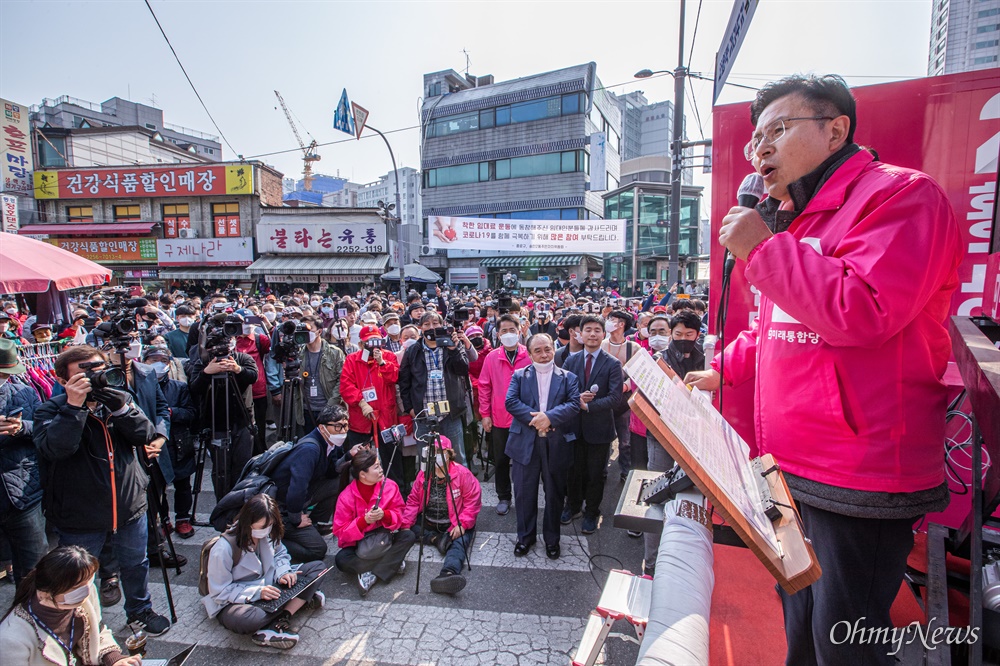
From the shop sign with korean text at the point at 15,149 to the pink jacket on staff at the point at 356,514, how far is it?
1366 inches

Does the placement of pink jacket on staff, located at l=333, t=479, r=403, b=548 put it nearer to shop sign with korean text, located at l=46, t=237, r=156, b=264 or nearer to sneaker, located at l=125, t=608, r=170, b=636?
sneaker, located at l=125, t=608, r=170, b=636

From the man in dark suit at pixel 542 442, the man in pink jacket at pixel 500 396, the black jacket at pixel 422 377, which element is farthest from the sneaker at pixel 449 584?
the black jacket at pixel 422 377

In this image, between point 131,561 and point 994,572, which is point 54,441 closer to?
point 131,561

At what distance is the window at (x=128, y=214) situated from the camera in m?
30.2

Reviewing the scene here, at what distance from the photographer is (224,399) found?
4.98 meters

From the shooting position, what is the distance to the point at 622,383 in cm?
485

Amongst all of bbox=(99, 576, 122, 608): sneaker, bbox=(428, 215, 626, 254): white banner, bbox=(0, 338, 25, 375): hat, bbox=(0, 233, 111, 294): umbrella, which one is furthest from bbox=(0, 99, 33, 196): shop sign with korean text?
bbox=(99, 576, 122, 608): sneaker

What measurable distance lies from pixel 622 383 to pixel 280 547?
3.38 metres

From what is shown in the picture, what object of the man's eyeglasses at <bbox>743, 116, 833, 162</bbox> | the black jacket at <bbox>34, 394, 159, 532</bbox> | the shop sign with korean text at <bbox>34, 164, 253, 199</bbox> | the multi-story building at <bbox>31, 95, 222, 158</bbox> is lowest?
the black jacket at <bbox>34, 394, 159, 532</bbox>

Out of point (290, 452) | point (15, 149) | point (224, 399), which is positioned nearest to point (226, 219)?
point (15, 149)

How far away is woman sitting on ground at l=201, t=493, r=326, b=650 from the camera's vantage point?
129 inches

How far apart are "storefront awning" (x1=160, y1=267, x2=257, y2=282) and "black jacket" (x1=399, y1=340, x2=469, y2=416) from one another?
2669cm

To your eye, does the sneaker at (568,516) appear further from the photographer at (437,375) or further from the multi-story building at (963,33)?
the multi-story building at (963,33)

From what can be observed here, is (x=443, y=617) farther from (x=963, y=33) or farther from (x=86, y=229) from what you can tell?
(x=86, y=229)
